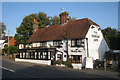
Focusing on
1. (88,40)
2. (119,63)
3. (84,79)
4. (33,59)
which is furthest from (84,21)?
(84,79)

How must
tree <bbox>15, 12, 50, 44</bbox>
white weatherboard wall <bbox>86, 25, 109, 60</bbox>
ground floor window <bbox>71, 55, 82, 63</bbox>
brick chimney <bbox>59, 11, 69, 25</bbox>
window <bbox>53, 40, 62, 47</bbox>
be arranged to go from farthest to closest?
1. tree <bbox>15, 12, 50, 44</bbox>
2. brick chimney <bbox>59, 11, 69, 25</bbox>
3. window <bbox>53, 40, 62, 47</bbox>
4. white weatherboard wall <bbox>86, 25, 109, 60</bbox>
5. ground floor window <bbox>71, 55, 82, 63</bbox>

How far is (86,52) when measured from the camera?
69.6 feet

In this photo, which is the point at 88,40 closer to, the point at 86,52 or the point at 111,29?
the point at 86,52

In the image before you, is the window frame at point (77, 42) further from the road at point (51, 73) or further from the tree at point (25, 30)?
the tree at point (25, 30)

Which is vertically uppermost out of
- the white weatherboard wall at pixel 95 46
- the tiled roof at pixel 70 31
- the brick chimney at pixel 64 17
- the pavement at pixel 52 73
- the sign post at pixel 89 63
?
the brick chimney at pixel 64 17

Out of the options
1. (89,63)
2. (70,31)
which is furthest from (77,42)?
(89,63)

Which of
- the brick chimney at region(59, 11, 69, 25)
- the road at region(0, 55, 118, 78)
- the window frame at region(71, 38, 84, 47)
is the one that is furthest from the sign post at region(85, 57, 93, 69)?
the brick chimney at region(59, 11, 69, 25)

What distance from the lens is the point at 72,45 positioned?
22.8 metres

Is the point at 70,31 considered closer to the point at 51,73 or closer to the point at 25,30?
the point at 51,73

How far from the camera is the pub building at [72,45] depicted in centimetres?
2164

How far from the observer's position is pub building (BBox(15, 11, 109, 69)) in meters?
21.6

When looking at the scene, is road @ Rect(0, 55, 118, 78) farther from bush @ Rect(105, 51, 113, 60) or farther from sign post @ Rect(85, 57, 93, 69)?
bush @ Rect(105, 51, 113, 60)

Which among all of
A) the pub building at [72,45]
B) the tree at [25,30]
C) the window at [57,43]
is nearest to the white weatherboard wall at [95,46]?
the pub building at [72,45]

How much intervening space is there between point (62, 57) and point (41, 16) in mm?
23484
